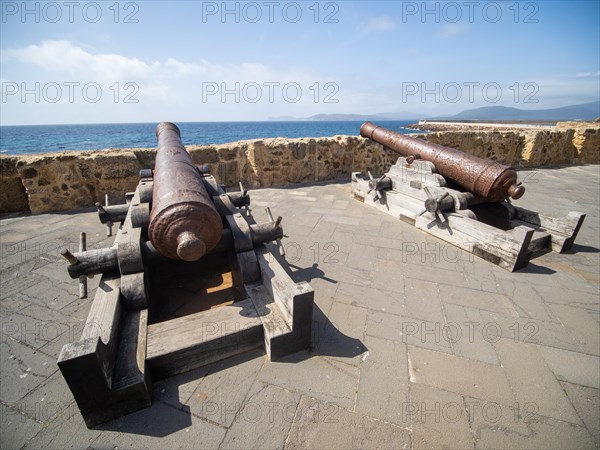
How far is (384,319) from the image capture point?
9.36 ft

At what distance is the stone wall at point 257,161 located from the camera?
5.68 m

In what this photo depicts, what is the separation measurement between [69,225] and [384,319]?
5.56 meters

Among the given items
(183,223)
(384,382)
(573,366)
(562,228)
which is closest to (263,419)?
(384,382)

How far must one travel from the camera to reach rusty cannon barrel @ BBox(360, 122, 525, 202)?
4.29 metres

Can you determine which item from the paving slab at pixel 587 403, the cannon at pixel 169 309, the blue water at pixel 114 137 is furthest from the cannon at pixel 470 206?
the blue water at pixel 114 137

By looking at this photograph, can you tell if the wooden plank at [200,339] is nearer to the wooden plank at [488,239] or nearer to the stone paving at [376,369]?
the stone paving at [376,369]

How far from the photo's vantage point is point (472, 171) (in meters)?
4.61

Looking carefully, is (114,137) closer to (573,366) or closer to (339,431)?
(339,431)

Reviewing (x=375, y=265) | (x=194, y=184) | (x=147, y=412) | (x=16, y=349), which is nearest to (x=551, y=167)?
(x=375, y=265)

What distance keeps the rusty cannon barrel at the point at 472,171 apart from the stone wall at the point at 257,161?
104 inches

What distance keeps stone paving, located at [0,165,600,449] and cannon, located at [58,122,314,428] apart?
0.57ft

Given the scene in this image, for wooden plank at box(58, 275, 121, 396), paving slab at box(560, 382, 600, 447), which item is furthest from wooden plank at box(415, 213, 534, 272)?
wooden plank at box(58, 275, 121, 396)

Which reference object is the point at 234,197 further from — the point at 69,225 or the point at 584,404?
the point at 584,404

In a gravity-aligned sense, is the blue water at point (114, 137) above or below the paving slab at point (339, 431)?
above
